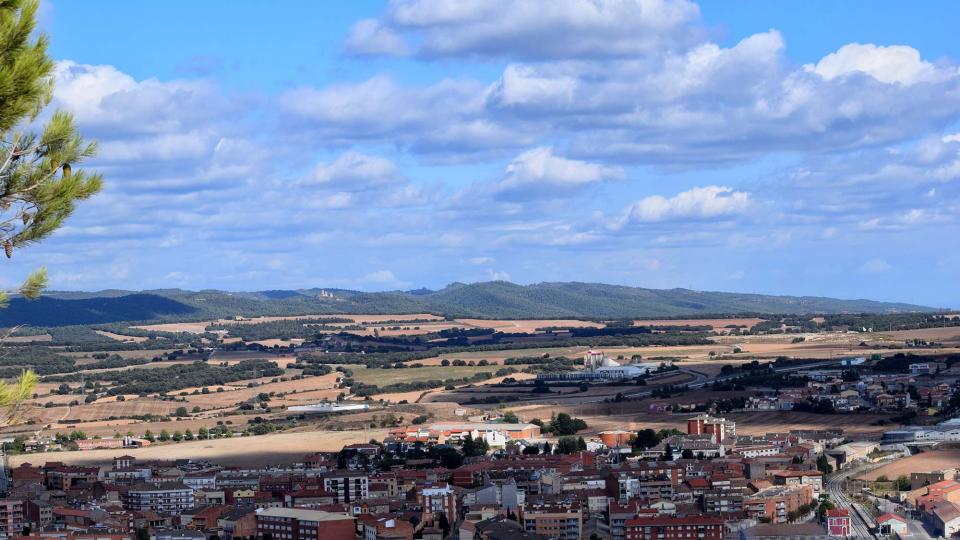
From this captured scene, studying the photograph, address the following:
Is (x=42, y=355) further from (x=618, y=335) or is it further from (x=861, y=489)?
(x=861, y=489)

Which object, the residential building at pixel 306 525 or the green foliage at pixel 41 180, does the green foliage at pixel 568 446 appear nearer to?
the residential building at pixel 306 525

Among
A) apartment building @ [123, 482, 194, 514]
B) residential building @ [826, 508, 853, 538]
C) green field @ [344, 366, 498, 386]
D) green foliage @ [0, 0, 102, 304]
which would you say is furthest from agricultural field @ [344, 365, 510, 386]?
green foliage @ [0, 0, 102, 304]

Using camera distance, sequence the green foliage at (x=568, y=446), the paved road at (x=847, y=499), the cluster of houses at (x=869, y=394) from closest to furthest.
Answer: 1. the paved road at (x=847, y=499)
2. the green foliage at (x=568, y=446)
3. the cluster of houses at (x=869, y=394)

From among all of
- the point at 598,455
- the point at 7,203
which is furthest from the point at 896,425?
the point at 7,203

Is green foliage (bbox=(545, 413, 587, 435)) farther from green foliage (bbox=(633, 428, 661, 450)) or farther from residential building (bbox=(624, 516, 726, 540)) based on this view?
residential building (bbox=(624, 516, 726, 540))

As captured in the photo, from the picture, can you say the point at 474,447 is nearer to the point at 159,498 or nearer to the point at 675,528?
the point at 159,498

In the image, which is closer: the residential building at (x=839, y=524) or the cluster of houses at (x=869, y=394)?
the residential building at (x=839, y=524)

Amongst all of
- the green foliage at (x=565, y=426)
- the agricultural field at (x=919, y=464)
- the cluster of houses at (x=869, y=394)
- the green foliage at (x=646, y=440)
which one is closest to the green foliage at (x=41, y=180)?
the agricultural field at (x=919, y=464)

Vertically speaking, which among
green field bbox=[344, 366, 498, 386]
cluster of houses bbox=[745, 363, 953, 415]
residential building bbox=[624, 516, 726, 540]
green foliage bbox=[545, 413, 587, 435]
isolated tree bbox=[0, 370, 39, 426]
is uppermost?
isolated tree bbox=[0, 370, 39, 426]
